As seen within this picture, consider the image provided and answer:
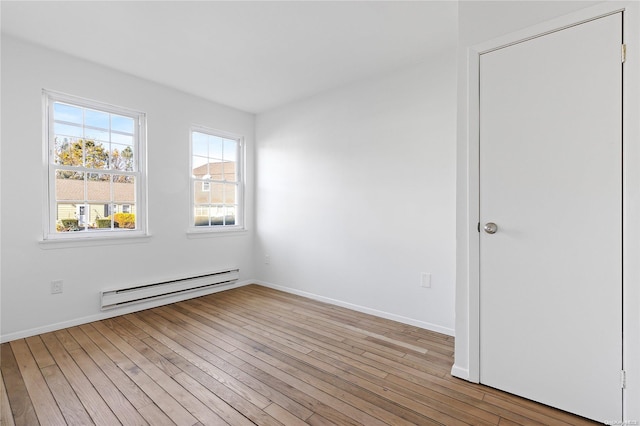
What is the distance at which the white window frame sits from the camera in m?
3.99

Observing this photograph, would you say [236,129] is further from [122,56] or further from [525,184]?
[525,184]

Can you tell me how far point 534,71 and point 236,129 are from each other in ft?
12.4

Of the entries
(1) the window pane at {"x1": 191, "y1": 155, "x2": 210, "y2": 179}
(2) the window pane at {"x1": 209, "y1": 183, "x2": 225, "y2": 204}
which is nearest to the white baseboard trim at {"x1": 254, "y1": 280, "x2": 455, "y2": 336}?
(2) the window pane at {"x1": 209, "y1": 183, "x2": 225, "y2": 204}

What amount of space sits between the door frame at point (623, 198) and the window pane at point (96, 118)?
11.9ft

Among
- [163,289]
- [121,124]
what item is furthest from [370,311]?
[121,124]

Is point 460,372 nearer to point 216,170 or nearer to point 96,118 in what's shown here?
point 216,170

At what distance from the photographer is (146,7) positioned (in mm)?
2223

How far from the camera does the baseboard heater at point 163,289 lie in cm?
319

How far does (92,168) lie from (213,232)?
5.20 feet

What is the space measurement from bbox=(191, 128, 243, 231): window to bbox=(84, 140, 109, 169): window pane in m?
1.00

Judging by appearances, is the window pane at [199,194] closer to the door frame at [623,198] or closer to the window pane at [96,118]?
the window pane at [96,118]

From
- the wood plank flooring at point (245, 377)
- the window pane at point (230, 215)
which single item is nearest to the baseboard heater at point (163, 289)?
the wood plank flooring at point (245, 377)

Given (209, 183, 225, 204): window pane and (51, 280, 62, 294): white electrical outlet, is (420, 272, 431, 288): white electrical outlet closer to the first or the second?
(209, 183, 225, 204): window pane

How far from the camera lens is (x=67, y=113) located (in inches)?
119
